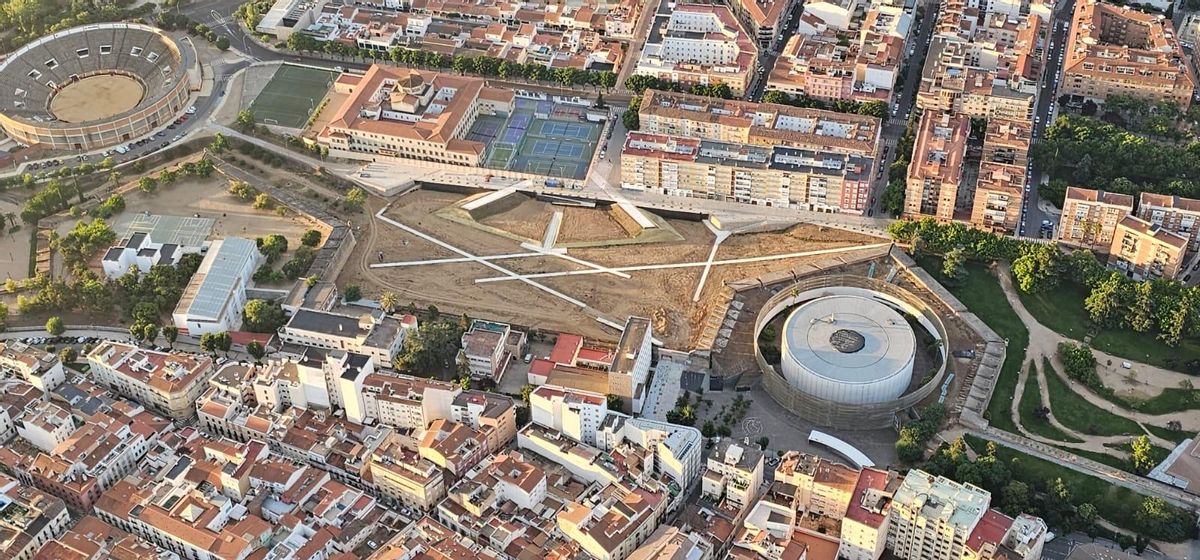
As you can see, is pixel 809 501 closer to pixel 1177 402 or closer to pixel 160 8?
pixel 1177 402

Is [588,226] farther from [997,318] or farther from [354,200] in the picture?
[997,318]

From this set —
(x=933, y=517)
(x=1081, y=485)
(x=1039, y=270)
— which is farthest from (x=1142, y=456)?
(x=1039, y=270)

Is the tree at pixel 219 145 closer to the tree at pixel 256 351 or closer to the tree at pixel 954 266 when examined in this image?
the tree at pixel 256 351

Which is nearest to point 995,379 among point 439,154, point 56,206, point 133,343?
point 439,154

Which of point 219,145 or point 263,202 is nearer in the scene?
point 263,202

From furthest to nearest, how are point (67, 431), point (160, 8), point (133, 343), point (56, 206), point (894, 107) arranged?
point (160, 8) < point (894, 107) < point (56, 206) < point (133, 343) < point (67, 431)

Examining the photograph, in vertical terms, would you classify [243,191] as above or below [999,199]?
below
